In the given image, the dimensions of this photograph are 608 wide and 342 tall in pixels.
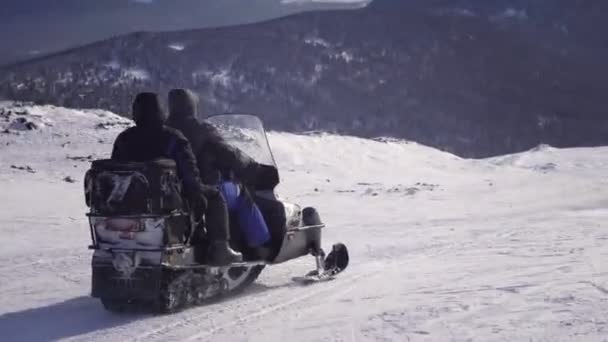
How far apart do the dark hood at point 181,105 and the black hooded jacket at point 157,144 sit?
0.46 metres

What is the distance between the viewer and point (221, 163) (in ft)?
18.7

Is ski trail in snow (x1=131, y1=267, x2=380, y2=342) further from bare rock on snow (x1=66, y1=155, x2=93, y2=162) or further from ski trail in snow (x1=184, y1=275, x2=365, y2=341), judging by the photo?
bare rock on snow (x1=66, y1=155, x2=93, y2=162)

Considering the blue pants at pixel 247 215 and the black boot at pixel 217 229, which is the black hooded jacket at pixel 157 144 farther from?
the blue pants at pixel 247 215

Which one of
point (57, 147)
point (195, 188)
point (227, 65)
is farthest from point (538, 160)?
point (227, 65)

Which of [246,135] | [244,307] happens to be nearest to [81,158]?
[246,135]

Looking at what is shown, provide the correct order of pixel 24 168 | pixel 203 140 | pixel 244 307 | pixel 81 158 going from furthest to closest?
pixel 81 158
pixel 24 168
pixel 203 140
pixel 244 307

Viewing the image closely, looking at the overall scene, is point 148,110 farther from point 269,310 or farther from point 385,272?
point 385,272

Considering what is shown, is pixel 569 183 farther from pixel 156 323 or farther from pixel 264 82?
pixel 264 82

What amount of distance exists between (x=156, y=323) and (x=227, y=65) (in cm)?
11815

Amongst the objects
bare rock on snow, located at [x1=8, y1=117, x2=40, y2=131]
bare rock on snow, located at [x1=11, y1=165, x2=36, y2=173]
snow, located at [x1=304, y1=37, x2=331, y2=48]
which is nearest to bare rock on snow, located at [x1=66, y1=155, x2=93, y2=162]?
bare rock on snow, located at [x1=11, y1=165, x2=36, y2=173]

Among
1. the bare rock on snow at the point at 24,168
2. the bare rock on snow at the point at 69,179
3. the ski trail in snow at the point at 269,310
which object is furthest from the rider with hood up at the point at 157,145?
the bare rock on snow at the point at 24,168

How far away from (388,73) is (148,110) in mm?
121856

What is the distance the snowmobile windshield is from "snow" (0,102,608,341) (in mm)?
1103

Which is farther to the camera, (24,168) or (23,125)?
(23,125)
